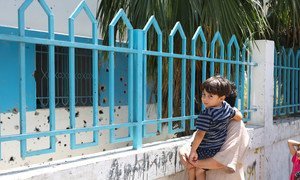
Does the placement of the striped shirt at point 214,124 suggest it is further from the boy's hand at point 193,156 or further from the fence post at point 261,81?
the fence post at point 261,81

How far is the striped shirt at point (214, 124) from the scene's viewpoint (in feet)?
6.80

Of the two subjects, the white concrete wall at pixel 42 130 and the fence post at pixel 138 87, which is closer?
the fence post at pixel 138 87

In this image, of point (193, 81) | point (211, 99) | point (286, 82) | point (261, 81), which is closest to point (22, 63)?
point (211, 99)

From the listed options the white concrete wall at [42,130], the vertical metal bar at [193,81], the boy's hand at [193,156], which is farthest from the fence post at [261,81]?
the boy's hand at [193,156]

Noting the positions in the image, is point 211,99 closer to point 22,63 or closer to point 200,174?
point 200,174

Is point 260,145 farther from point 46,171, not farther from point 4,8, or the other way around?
point 4,8

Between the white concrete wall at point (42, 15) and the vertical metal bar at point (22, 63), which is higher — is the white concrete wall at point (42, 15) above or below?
above

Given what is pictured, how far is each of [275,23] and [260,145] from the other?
229 cm

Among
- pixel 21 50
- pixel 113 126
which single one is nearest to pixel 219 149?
pixel 113 126

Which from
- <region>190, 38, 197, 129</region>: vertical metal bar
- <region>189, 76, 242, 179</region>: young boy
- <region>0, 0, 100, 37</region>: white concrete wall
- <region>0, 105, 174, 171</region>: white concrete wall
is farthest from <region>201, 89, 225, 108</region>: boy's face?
<region>0, 0, 100, 37</region>: white concrete wall

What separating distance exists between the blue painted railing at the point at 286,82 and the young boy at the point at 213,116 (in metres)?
2.38

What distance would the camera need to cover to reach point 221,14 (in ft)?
11.5

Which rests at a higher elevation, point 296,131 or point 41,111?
point 41,111

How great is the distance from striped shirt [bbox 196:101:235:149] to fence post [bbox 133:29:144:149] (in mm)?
428
